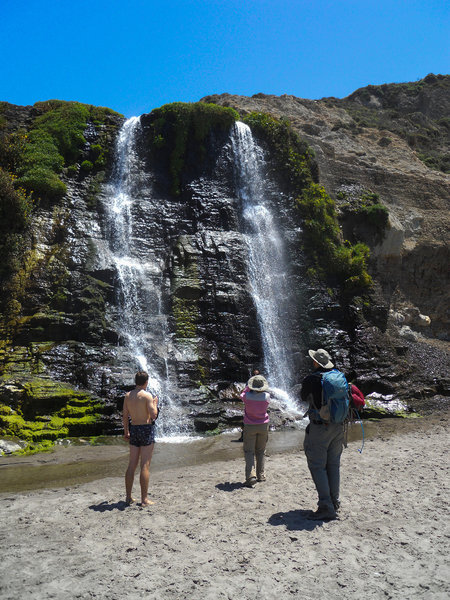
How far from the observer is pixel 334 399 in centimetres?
545

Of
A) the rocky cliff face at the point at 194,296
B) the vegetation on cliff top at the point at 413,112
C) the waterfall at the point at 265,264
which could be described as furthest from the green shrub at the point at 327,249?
the vegetation on cliff top at the point at 413,112

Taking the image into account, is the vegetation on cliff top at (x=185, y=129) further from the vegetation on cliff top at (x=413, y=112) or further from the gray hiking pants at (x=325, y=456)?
the vegetation on cliff top at (x=413, y=112)

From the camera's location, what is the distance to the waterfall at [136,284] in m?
13.8

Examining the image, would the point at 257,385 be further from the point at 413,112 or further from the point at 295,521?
the point at 413,112

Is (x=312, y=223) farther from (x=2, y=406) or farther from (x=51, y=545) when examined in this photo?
(x=51, y=545)

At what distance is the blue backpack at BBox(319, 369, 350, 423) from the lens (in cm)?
543

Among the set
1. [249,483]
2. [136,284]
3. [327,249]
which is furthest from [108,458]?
[327,249]

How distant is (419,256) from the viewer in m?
27.0

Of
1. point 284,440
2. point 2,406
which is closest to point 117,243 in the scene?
point 2,406

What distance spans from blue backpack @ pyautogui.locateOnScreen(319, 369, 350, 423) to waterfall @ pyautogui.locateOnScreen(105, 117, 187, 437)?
297 inches

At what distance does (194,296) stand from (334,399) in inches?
468

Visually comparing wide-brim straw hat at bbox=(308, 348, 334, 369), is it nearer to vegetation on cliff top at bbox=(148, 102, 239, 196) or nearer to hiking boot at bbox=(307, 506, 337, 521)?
hiking boot at bbox=(307, 506, 337, 521)

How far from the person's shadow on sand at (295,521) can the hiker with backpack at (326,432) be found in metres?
0.12

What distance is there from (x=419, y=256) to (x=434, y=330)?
444cm
